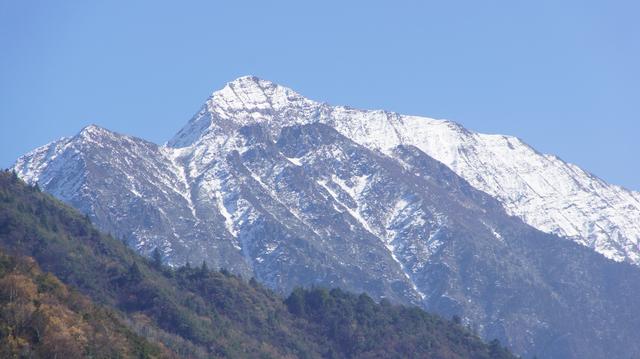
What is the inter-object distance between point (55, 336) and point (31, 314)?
17.5ft

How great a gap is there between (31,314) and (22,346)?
9135 mm

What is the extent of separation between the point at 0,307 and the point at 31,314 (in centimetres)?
377

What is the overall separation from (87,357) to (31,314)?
859cm

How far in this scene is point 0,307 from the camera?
198 metres

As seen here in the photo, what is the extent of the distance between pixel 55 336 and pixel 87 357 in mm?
5000

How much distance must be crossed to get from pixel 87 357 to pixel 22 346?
10.2 meters

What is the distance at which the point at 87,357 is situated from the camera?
7766 inches

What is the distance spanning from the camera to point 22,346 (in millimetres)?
189625

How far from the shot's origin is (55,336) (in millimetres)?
194875

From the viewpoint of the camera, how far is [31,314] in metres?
198
